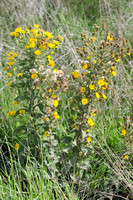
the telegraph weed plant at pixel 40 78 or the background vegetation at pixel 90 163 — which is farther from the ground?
the telegraph weed plant at pixel 40 78

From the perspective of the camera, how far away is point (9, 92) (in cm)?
241

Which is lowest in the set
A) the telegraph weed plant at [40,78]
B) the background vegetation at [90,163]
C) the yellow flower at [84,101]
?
the background vegetation at [90,163]

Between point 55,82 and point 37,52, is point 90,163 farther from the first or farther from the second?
point 37,52

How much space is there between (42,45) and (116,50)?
57cm

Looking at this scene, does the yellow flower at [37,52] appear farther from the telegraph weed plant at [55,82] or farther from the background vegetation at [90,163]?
the background vegetation at [90,163]

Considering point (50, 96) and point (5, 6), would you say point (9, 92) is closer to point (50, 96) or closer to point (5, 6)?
point (50, 96)

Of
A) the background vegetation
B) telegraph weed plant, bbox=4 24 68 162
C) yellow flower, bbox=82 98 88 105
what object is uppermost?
telegraph weed plant, bbox=4 24 68 162

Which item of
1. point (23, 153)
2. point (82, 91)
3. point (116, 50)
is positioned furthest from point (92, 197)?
point (116, 50)

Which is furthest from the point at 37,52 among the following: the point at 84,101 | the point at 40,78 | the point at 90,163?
the point at 90,163

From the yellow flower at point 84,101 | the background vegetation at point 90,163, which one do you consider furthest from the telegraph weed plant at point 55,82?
the background vegetation at point 90,163

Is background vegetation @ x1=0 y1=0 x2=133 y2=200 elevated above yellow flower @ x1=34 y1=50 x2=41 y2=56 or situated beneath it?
situated beneath

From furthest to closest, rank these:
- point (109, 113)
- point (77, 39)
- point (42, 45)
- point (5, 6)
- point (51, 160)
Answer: point (5, 6) → point (77, 39) → point (109, 113) → point (51, 160) → point (42, 45)

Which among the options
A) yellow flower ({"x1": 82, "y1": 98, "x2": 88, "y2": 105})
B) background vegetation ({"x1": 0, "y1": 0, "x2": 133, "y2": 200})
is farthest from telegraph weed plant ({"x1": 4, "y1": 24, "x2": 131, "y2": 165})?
background vegetation ({"x1": 0, "y1": 0, "x2": 133, "y2": 200})

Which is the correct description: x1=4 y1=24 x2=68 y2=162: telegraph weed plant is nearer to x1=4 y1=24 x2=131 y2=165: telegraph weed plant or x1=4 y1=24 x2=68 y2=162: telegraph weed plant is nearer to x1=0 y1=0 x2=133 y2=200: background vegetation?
x1=4 y1=24 x2=131 y2=165: telegraph weed plant
